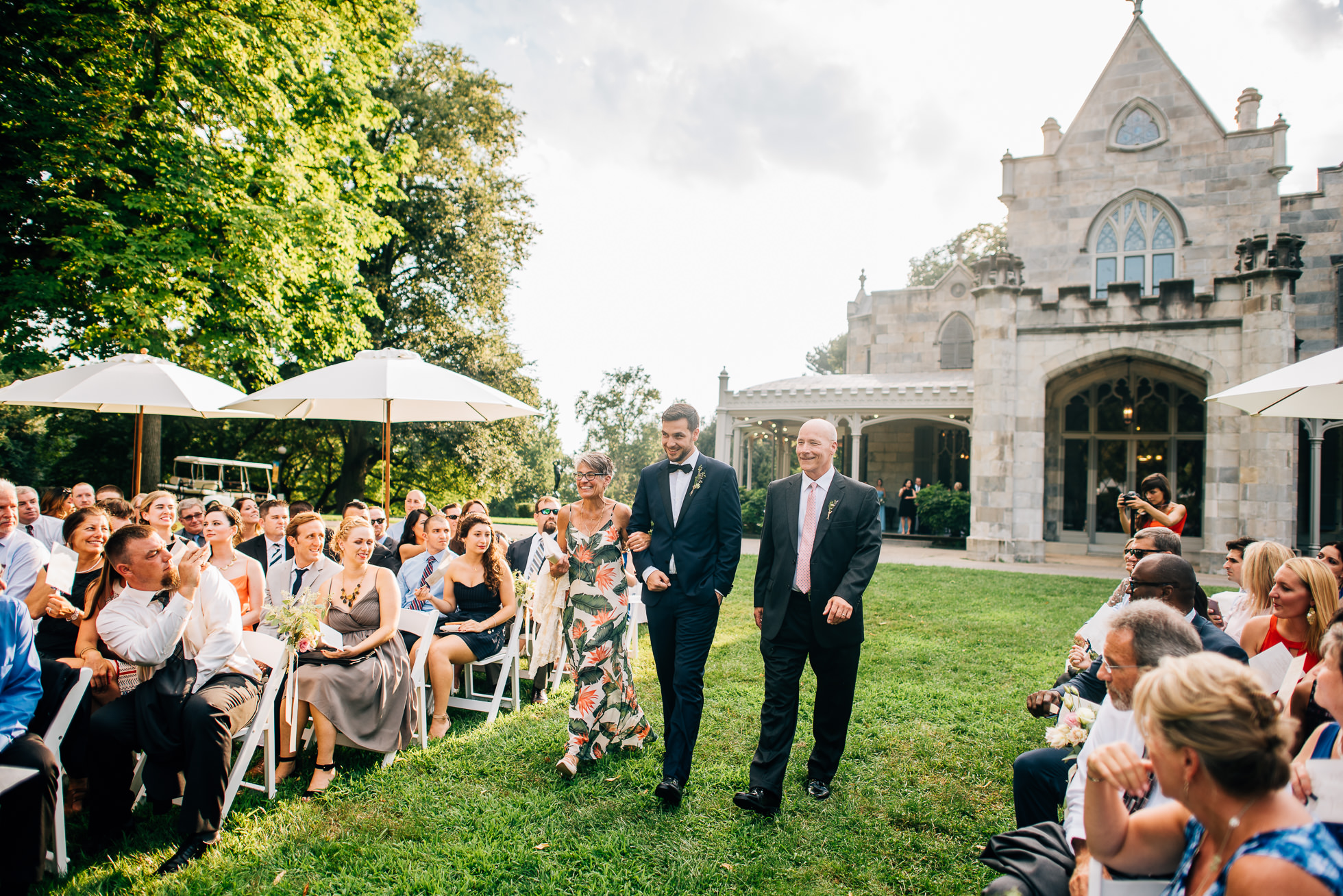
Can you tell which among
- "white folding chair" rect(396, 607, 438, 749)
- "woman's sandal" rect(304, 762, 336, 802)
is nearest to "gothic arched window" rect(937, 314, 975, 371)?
"white folding chair" rect(396, 607, 438, 749)

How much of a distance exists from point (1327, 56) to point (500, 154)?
72.9ft

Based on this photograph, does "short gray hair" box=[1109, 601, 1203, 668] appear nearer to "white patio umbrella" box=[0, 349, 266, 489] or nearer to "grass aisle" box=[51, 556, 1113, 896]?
"grass aisle" box=[51, 556, 1113, 896]

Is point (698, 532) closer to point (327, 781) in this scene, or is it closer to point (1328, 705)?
point (327, 781)

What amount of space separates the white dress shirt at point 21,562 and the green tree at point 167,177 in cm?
756

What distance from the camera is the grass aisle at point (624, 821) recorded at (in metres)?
3.37

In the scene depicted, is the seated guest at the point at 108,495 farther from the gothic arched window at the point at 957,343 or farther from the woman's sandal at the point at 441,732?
the gothic arched window at the point at 957,343

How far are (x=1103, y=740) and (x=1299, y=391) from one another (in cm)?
628

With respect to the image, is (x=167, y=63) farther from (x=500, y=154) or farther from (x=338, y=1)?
(x=500, y=154)

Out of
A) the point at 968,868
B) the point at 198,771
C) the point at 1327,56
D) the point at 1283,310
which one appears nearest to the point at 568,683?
the point at 198,771

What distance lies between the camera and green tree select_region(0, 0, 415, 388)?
34.9 ft

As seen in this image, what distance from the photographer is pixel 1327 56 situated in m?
12.8

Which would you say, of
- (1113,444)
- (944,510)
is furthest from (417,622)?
(1113,444)

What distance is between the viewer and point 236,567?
4.99 meters

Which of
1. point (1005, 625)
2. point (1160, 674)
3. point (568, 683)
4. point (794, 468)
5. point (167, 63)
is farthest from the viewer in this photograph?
point (794, 468)
